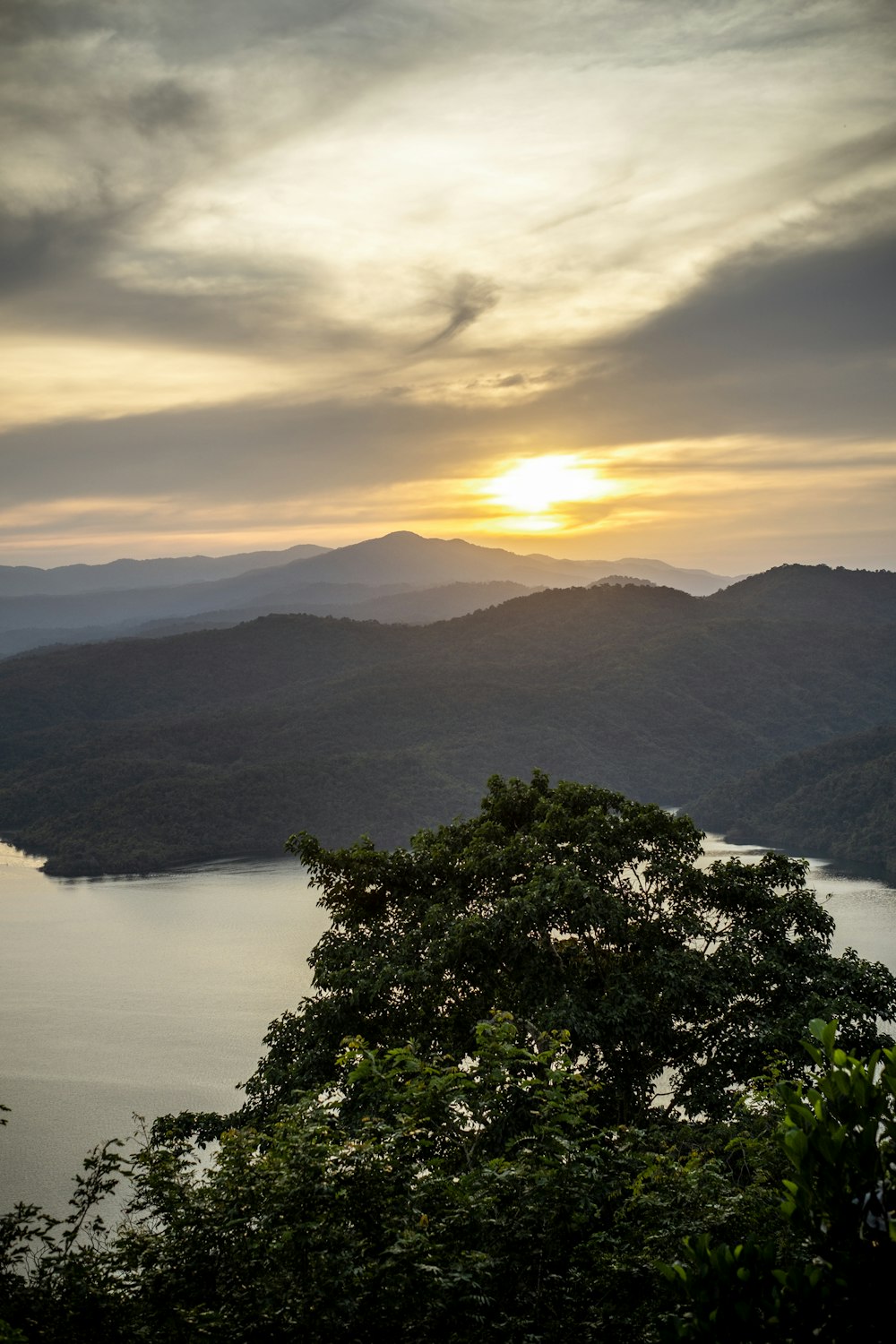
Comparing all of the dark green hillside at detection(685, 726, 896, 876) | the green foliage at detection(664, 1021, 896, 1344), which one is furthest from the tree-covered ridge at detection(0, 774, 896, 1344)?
the dark green hillside at detection(685, 726, 896, 876)

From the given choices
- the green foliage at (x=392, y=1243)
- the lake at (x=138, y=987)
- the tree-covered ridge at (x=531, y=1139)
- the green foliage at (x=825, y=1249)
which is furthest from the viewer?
the lake at (x=138, y=987)

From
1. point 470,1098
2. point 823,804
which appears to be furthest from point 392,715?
point 470,1098

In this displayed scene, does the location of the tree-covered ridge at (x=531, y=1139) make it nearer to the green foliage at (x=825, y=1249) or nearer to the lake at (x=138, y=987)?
the green foliage at (x=825, y=1249)

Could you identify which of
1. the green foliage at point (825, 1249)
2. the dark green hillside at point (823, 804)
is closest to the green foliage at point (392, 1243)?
the green foliage at point (825, 1249)

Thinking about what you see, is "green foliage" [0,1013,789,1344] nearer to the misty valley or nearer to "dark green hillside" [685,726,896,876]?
the misty valley

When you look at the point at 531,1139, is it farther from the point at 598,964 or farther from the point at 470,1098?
the point at 598,964

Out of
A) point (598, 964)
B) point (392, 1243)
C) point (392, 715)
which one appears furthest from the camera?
point (392, 715)
